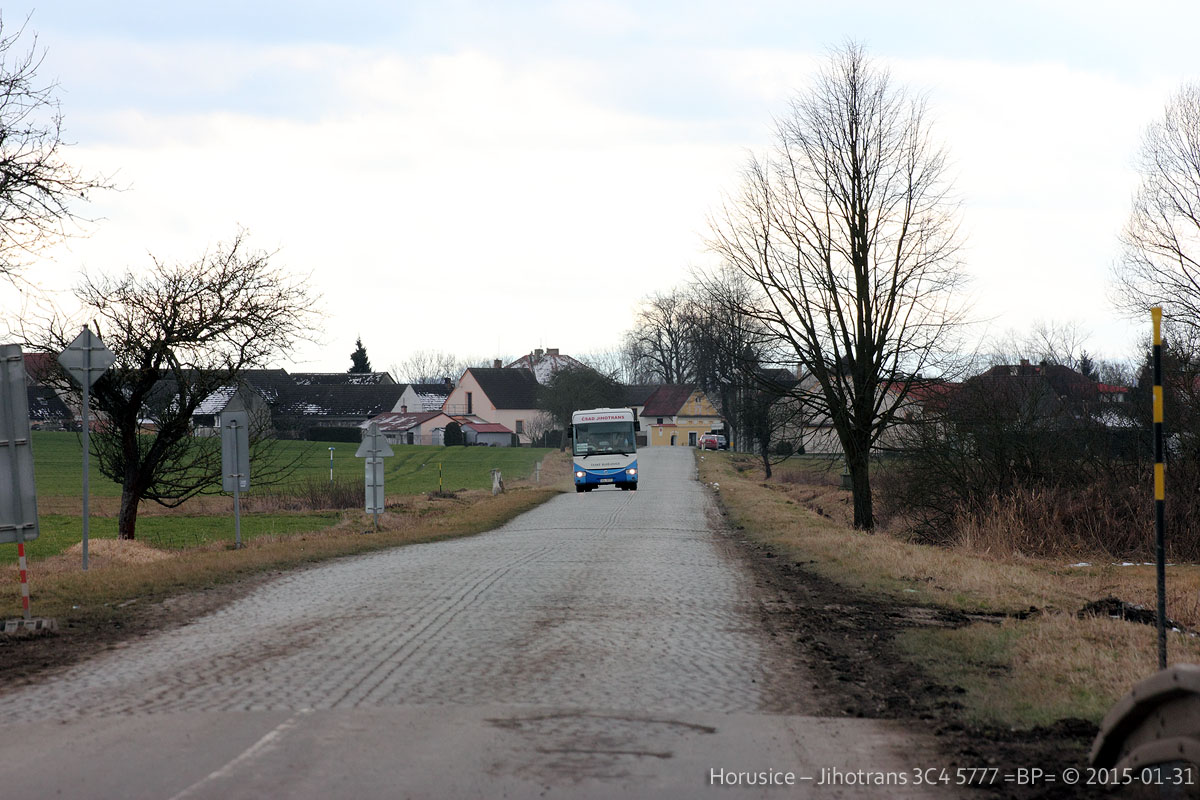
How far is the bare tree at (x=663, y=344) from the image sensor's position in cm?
11294

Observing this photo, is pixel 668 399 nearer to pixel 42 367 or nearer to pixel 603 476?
pixel 603 476

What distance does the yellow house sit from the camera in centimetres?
12538

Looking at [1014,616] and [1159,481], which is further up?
[1159,481]

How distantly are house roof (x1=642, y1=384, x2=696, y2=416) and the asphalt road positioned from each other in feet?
369

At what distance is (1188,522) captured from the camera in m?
22.2

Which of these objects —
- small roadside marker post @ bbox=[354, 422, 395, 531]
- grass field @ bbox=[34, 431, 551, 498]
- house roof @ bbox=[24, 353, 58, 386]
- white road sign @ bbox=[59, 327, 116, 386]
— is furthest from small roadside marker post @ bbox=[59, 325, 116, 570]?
grass field @ bbox=[34, 431, 551, 498]

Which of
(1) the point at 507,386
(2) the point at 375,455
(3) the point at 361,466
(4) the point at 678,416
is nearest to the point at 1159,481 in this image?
(2) the point at 375,455

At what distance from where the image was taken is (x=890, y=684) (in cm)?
784

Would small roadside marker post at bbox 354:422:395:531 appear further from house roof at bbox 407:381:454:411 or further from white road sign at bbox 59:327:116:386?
house roof at bbox 407:381:454:411

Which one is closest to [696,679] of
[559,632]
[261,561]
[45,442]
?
[559,632]

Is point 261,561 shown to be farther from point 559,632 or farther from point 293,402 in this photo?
point 293,402

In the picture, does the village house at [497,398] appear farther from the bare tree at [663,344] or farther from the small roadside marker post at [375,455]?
the small roadside marker post at [375,455]

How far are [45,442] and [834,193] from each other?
71346mm

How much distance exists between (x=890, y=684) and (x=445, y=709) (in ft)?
11.0
